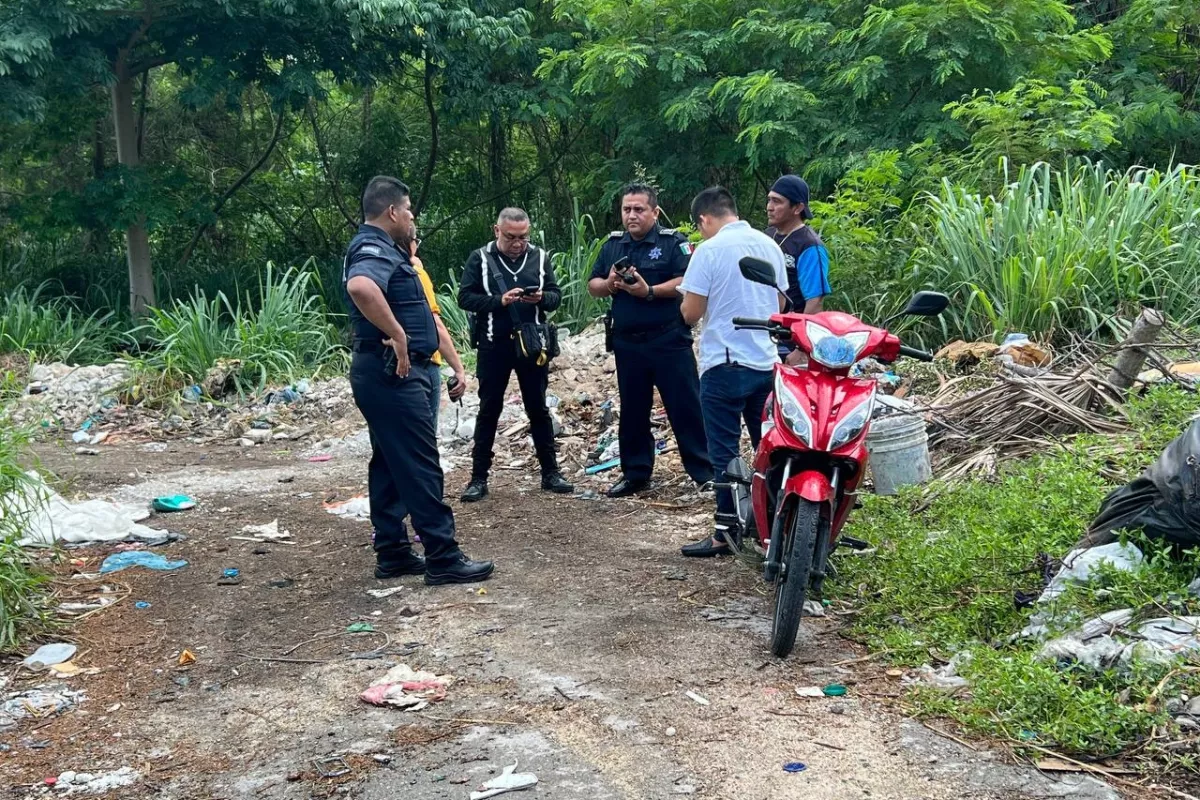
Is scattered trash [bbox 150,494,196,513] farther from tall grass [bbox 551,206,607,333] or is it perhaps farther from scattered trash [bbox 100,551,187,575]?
tall grass [bbox 551,206,607,333]

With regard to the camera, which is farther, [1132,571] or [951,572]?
[951,572]

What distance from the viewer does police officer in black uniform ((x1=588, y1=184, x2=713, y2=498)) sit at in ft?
23.0

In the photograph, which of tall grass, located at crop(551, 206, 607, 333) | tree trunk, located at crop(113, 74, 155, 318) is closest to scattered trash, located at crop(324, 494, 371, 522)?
tall grass, located at crop(551, 206, 607, 333)

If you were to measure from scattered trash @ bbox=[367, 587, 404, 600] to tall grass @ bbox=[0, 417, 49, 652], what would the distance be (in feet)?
4.80

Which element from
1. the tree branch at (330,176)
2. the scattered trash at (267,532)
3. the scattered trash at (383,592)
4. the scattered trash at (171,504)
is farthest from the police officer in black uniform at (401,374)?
the tree branch at (330,176)

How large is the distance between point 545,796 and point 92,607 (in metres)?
3.12

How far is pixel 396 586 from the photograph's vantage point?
225 inches

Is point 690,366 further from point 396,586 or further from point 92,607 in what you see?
point 92,607

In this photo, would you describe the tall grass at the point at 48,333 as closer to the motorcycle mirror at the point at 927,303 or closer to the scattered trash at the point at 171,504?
the scattered trash at the point at 171,504

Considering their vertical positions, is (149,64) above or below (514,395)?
above

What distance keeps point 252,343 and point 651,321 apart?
6.63 metres

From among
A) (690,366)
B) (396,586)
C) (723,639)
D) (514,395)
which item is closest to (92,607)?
(396,586)

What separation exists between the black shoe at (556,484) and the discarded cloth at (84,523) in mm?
2464

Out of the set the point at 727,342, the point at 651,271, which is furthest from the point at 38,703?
the point at 651,271
